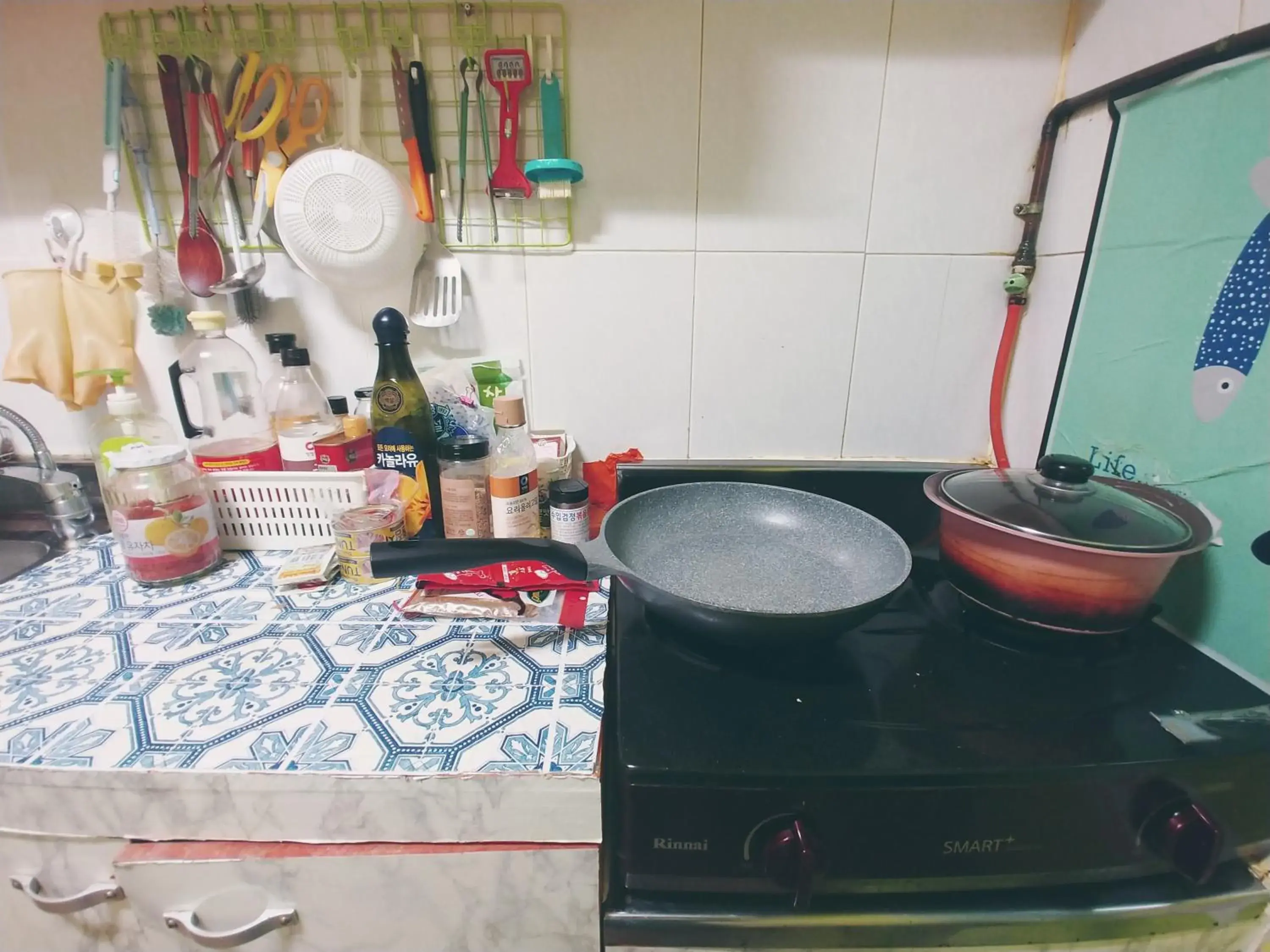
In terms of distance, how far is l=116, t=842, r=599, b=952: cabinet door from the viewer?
44 cm

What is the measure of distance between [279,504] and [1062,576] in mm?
891

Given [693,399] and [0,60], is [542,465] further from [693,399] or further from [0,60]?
[0,60]

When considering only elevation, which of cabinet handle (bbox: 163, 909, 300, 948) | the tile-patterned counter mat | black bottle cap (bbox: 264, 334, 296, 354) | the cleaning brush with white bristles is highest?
the cleaning brush with white bristles

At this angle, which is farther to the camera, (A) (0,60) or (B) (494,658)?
(A) (0,60)

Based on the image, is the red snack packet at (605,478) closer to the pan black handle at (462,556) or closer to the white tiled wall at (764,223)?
the white tiled wall at (764,223)

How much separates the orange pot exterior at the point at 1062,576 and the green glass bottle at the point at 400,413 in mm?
621

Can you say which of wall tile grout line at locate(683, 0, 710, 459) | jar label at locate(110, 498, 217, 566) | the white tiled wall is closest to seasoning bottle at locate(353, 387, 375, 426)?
the white tiled wall

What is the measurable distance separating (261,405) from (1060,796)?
3.36ft

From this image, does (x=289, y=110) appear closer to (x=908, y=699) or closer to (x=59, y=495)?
(x=59, y=495)

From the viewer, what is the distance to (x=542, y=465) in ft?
2.62

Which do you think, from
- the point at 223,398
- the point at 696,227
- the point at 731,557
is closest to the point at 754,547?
the point at 731,557

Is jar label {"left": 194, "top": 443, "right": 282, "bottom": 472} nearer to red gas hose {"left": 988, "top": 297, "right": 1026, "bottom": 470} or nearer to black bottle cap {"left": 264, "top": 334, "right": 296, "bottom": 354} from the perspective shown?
black bottle cap {"left": 264, "top": 334, "right": 296, "bottom": 354}

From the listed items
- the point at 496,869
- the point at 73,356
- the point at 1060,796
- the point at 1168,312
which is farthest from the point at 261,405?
the point at 1168,312

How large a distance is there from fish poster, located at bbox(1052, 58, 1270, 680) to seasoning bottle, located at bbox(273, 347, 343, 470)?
0.98 metres
